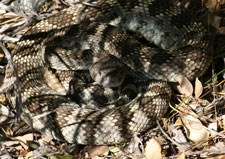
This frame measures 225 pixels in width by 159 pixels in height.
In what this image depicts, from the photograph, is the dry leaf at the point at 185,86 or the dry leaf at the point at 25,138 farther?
the dry leaf at the point at 185,86

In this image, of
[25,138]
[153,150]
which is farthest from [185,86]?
[25,138]

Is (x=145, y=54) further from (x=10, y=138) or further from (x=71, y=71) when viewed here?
(x=10, y=138)

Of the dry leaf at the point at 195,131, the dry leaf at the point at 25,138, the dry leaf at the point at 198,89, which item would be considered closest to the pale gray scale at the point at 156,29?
the dry leaf at the point at 198,89

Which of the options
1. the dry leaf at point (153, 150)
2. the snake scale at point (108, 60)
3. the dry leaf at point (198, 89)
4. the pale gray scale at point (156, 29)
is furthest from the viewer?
the pale gray scale at point (156, 29)

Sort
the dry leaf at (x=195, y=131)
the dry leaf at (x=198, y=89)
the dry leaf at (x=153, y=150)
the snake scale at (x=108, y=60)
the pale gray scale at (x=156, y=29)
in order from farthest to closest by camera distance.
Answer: the pale gray scale at (x=156, y=29), the dry leaf at (x=198, y=89), the snake scale at (x=108, y=60), the dry leaf at (x=195, y=131), the dry leaf at (x=153, y=150)

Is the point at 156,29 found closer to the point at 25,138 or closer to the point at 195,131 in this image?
the point at 195,131

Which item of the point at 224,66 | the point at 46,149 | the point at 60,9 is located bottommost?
the point at 46,149

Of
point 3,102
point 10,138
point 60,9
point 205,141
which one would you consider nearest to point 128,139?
point 205,141

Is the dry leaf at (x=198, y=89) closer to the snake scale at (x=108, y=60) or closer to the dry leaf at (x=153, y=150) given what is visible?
the snake scale at (x=108, y=60)
